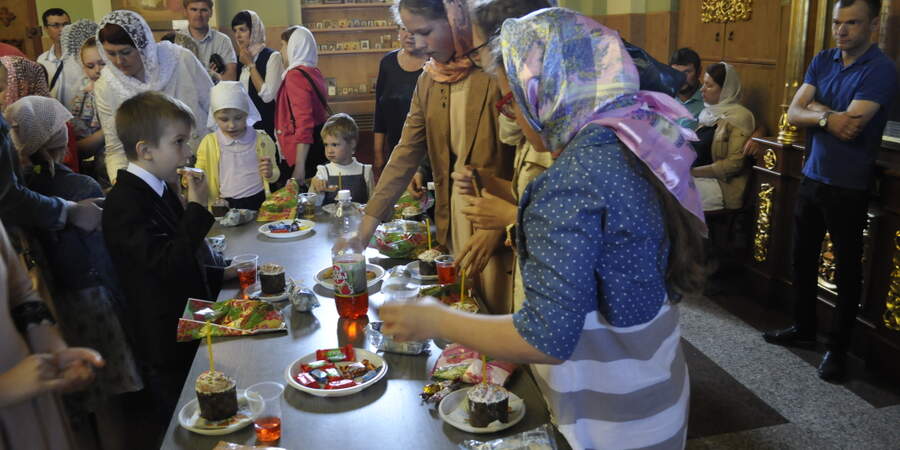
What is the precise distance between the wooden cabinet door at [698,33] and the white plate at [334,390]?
4270 mm

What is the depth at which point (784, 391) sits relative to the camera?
10.2 ft

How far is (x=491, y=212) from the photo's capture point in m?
1.67

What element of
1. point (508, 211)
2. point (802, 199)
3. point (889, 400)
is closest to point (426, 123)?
point (508, 211)

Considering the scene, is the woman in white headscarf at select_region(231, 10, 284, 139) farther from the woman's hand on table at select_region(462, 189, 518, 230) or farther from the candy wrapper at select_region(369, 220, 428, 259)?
the woman's hand on table at select_region(462, 189, 518, 230)

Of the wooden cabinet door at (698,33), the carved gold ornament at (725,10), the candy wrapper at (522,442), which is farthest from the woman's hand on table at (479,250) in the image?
the wooden cabinet door at (698,33)

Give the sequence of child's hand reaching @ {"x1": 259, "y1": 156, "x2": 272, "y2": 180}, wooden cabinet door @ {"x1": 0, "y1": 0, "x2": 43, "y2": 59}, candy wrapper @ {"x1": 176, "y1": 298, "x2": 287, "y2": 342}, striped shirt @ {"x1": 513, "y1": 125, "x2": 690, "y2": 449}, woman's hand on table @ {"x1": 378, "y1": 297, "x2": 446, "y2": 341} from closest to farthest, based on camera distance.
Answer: striped shirt @ {"x1": 513, "y1": 125, "x2": 690, "y2": 449} → woman's hand on table @ {"x1": 378, "y1": 297, "x2": 446, "y2": 341} → candy wrapper @ {"x1": 176, "y1": 298, "x2": 287, "y2": 342} → child's hand reaching @ {"x1": 259, "y1": 156, "x2": 272, "y2": 180} → wooden cabinet door @ {"x1": 0, "y1": 0, "x2": 43, "y2": 59}

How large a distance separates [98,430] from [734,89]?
3834 millimetres

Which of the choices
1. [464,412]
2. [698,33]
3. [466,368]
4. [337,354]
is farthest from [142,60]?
[698,33]

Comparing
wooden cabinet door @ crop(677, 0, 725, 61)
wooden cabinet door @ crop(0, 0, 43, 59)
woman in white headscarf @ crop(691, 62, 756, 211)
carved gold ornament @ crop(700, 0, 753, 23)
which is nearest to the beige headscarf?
woman in white headscarf @ crop(691, 62, 756, 211)

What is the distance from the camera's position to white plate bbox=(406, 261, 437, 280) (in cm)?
219

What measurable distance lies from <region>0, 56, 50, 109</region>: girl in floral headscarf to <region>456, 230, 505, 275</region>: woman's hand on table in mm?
2871

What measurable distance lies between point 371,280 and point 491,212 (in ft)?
2.16

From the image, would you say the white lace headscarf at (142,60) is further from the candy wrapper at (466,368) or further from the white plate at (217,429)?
the candy wrapper at (466,368)

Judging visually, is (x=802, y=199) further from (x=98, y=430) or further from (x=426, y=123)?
(x=98, y=430)
